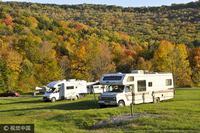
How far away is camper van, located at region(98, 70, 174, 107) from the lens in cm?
3703

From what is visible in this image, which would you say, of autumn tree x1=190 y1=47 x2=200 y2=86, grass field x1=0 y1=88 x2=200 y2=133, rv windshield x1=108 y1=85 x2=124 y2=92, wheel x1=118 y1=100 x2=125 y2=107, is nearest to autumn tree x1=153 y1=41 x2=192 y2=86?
autumn tree x1=190 y1=47 x2=200 y2=86

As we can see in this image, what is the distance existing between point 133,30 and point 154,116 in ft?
423

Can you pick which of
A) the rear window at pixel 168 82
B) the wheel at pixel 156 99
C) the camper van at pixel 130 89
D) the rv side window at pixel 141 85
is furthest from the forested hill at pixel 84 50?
the rv side window at pixel 141 85

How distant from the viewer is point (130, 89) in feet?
123

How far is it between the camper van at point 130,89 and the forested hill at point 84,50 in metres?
44.7

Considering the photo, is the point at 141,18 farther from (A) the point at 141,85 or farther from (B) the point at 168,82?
(A) the point at 141,85

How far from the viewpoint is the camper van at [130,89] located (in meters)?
37.0

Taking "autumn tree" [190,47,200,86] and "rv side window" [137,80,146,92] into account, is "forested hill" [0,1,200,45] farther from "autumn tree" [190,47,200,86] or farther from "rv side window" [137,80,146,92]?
"rv side window" [137,80,146,92]

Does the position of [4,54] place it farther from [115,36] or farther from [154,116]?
[154,116]

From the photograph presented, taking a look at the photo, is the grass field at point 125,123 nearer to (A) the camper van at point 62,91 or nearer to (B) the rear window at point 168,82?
(B) the rear window at point 168,82

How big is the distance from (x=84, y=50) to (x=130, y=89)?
60.0m

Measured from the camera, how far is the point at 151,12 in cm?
19000

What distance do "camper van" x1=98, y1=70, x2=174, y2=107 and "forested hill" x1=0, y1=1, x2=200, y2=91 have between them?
44706mm

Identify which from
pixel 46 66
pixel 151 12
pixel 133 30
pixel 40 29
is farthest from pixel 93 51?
pixel 151 12
